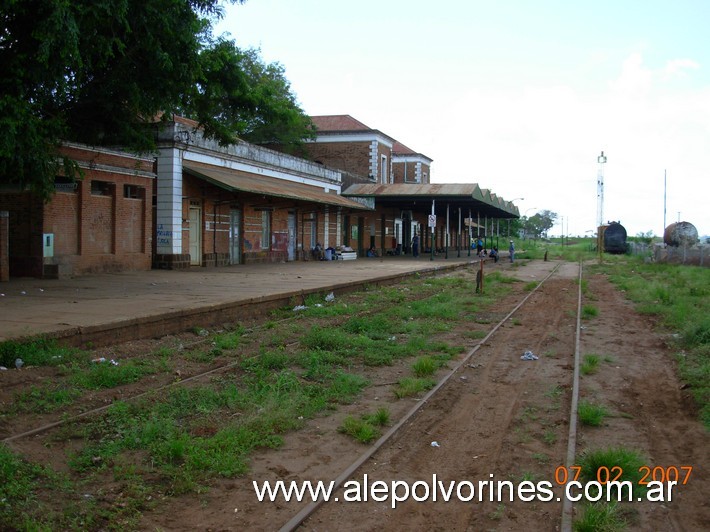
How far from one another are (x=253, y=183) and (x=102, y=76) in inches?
515

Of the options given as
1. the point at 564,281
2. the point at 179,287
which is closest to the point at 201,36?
the point at 179,287

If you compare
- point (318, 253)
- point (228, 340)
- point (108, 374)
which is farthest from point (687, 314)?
point (318, 253)

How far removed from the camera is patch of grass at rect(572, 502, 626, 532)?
4.20 metres

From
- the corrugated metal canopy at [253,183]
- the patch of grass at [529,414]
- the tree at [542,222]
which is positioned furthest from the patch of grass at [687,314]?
the tree at [542,222]

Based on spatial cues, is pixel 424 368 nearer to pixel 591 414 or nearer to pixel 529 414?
pixel 529 414

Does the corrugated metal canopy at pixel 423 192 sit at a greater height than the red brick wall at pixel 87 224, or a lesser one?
greater

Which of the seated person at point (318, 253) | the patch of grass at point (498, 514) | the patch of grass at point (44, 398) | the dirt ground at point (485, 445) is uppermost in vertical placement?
the seated person at point (318, 253)

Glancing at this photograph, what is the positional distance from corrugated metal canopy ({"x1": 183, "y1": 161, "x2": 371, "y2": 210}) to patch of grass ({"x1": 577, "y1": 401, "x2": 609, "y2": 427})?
18448 mm

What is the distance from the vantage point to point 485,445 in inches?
236

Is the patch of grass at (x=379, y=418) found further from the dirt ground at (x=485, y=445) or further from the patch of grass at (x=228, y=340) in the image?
the patch of grass at (x=228, y=340)

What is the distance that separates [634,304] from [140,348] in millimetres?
14155

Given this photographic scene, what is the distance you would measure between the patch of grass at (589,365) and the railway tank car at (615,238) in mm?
59022

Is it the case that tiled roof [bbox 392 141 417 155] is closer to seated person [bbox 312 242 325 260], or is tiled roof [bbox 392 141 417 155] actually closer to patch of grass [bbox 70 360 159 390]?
seated person [bbox 312 242 325 260]

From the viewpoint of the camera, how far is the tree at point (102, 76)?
10.7 m
